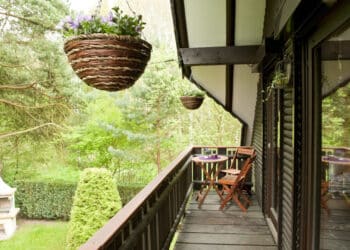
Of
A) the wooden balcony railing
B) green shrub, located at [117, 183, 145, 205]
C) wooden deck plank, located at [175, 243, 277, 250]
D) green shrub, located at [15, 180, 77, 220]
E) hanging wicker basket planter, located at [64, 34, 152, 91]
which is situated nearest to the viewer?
hanging wicker basket planter, located at [64, 34, 152, 91]

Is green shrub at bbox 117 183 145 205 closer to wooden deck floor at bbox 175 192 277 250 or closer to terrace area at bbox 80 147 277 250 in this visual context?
terrace area at bbox 80 147 277 250

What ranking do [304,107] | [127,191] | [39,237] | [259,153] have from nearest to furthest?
[304,107], [259,153], [39,237], [127,191]

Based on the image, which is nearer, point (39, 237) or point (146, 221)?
point (146, 221)

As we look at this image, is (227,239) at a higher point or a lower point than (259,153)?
lower

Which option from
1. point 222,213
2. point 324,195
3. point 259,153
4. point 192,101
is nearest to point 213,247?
point 222,213

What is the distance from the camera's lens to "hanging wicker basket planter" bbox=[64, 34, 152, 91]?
1275 mm

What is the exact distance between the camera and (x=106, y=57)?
1.28 meters

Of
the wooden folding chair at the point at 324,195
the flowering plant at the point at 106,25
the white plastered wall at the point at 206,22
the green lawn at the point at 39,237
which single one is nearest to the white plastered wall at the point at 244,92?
the white plastered wall at the point at 206,22

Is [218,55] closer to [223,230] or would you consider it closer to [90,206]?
[223,230]

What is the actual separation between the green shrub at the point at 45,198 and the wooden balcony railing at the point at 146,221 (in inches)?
268

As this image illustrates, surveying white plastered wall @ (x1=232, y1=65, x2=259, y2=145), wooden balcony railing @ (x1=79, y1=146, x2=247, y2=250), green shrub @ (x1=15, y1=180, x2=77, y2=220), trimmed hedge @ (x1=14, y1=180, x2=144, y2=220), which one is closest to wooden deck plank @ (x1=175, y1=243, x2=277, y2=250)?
wooden balcony railing @ (x1=79, y1=146, x2=247, y2=250)

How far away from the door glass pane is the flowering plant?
0.93 meters

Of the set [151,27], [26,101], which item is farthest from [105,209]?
[151,27]

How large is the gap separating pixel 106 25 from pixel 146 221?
1.26 meters
